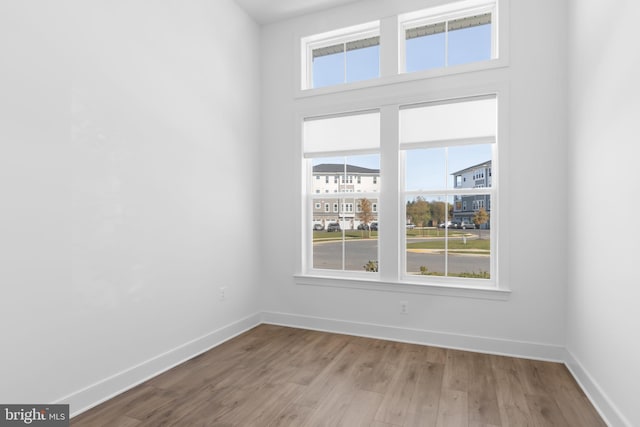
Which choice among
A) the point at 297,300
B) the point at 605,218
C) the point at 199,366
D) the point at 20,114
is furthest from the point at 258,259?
the point at 605,218

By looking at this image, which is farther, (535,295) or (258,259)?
(258,259)

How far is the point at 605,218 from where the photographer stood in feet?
6.94

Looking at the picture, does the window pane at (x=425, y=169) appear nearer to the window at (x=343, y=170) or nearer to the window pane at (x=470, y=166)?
the window pane at (x=470, y=166)

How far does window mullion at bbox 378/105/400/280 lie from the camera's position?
3.47 meters

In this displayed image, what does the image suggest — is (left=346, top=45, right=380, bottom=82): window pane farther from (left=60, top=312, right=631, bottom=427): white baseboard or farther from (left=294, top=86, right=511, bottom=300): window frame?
(left=60, top=312, right=631, bottom=427): white baseboard

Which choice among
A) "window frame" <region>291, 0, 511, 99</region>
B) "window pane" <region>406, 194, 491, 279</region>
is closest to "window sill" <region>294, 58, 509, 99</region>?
"window frame" <region>291, 0, 511, 99</region>

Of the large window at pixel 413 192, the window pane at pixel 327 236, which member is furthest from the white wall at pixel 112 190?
the large window at pixel 413 192

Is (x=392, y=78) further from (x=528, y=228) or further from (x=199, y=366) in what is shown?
(x=199, y=366)

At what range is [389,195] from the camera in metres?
3.50

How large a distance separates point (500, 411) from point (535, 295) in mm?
1206

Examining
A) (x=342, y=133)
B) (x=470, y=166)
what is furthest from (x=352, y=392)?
(x=342, y=133)

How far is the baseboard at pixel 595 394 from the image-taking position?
194cm

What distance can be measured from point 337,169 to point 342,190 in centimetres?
25

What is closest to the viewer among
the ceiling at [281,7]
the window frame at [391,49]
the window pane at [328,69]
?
the window frame at [391,49]
